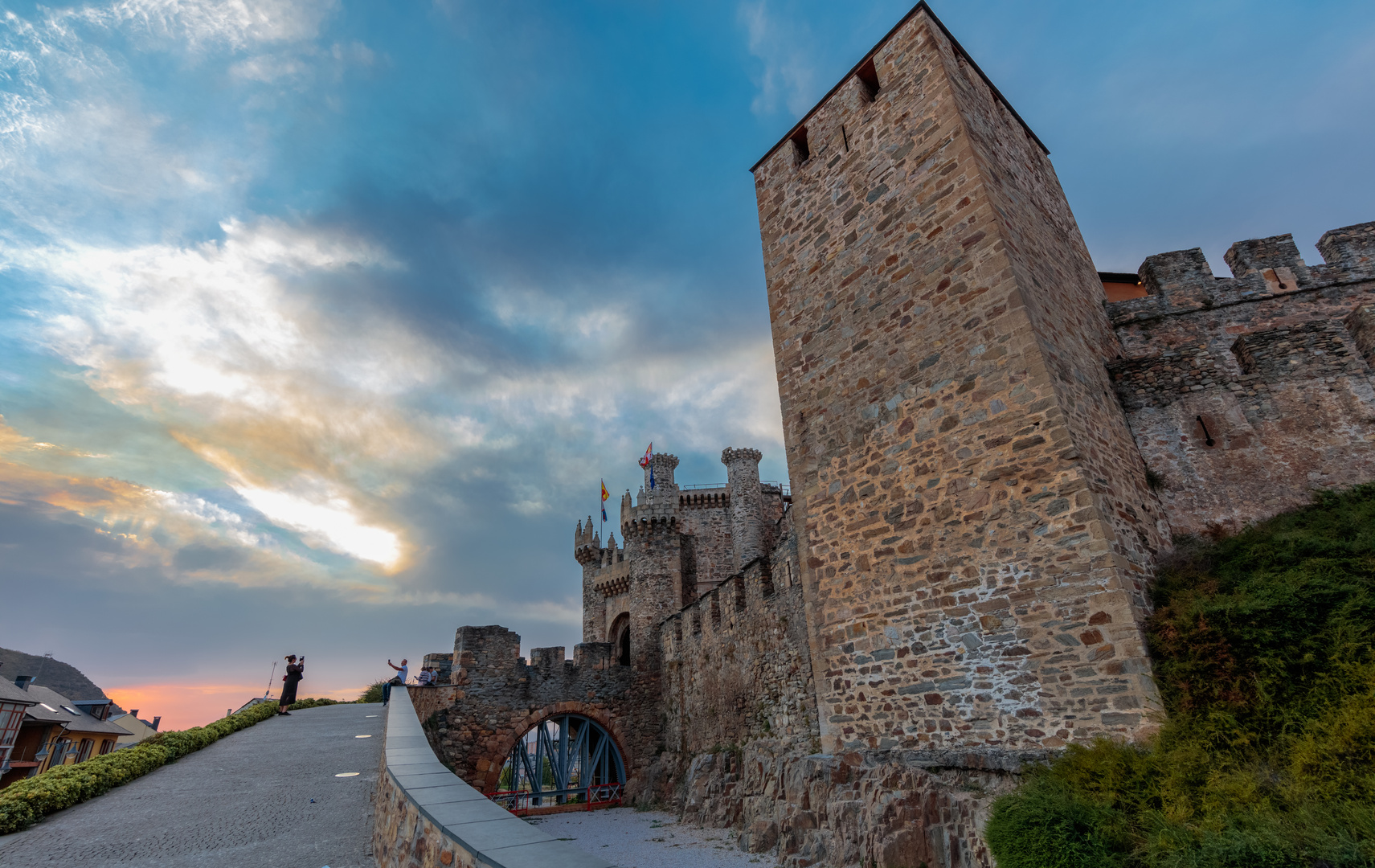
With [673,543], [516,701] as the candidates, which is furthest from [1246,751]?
[673,543]

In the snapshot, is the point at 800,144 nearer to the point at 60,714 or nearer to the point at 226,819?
the point at 226,819

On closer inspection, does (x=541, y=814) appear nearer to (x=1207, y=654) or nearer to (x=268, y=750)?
(x=268, y=750)

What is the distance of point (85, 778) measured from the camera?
6.30 meters

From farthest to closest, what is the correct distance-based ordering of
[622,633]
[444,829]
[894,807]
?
[622,633]
[894,807]
[444,829]

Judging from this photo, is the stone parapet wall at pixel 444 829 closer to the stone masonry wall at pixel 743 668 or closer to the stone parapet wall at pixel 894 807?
the stone parapet wall at pixel 894 807

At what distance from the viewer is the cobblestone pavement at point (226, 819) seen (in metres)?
4.38

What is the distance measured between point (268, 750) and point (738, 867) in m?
7.25

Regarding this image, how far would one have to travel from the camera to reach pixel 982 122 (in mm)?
8281

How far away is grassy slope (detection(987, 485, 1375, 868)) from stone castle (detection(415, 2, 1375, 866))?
368mm

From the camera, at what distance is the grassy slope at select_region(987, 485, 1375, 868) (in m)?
3.65

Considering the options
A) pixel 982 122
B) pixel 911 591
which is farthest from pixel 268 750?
pixel 982 122

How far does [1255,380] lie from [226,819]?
39.3 ft

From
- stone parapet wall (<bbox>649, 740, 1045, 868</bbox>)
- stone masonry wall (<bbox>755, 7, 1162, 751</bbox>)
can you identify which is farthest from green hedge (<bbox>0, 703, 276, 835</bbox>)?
stone masonry wall (<bbox>755, 7, 1162, 751</bbox>)

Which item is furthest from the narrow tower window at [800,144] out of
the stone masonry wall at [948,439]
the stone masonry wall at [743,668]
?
the stone masonry wall at [743,668]
